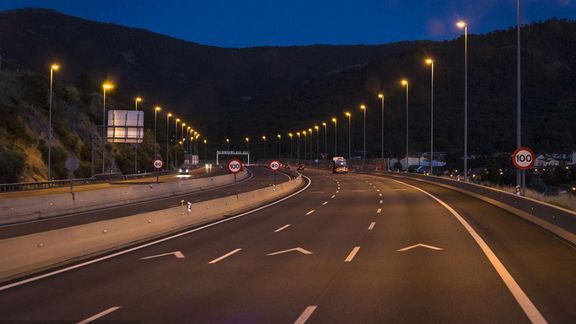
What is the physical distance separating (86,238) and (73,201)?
723 inches

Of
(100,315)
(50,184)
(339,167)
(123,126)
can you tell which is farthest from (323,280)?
(339,167)

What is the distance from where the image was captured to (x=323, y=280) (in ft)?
40.0

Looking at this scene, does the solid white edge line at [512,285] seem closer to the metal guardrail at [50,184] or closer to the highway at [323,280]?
the highway at [323,280]

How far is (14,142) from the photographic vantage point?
204 ft

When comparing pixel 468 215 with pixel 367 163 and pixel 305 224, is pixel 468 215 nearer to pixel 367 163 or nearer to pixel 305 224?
pixel 305 224

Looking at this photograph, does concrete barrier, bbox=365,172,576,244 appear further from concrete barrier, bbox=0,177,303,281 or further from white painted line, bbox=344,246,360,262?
concrete barrier, bbox=0,177,303,281

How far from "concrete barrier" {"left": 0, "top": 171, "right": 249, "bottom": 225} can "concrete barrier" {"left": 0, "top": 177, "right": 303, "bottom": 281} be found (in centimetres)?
796

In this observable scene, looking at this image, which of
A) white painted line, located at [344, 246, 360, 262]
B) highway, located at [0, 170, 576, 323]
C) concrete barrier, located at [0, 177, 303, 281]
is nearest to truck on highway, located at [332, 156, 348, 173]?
concrete barrier, located at [0, 177, 303, 281]

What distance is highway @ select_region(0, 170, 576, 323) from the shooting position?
31.0 feet

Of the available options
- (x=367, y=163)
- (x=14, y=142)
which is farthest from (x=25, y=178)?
(x=367, y=163)

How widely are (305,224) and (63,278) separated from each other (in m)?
12.1

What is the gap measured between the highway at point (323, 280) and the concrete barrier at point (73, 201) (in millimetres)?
10706

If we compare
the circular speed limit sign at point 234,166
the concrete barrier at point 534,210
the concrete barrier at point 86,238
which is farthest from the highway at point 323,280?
the circular speed limit sign at point 234,166

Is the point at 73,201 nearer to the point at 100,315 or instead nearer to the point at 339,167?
the point at 100,315
